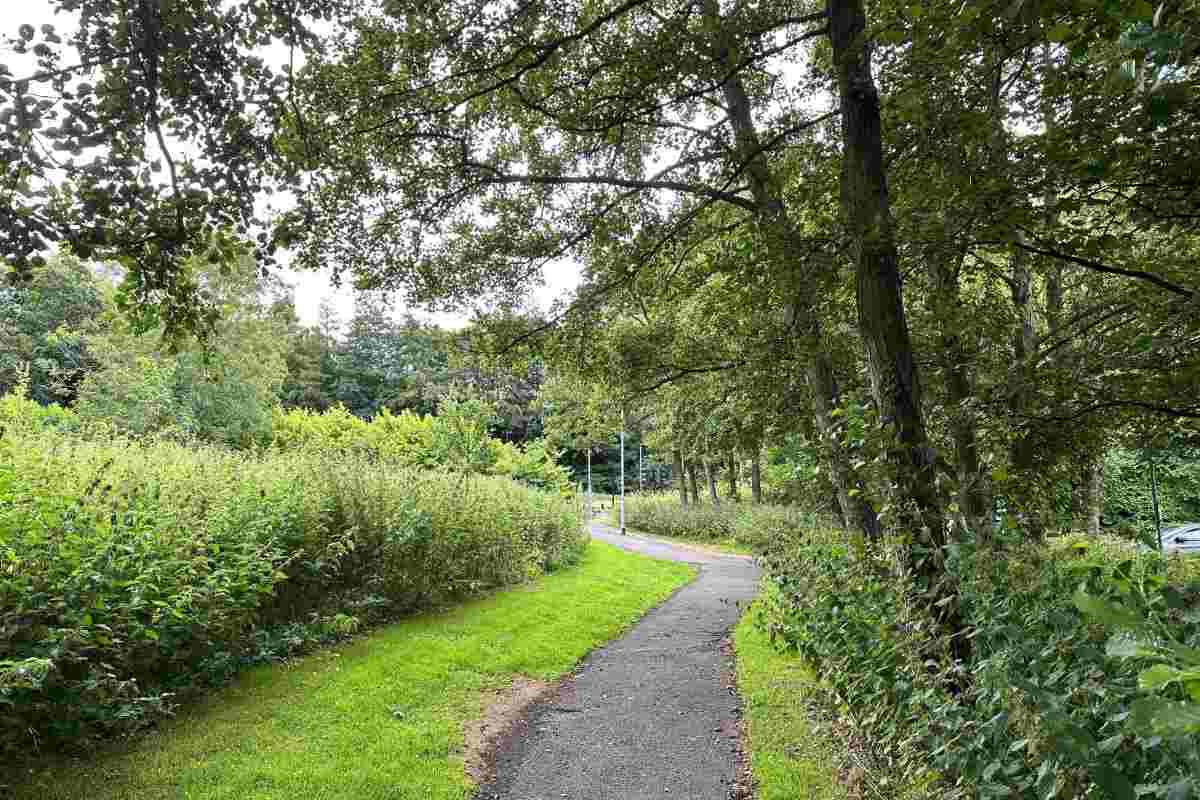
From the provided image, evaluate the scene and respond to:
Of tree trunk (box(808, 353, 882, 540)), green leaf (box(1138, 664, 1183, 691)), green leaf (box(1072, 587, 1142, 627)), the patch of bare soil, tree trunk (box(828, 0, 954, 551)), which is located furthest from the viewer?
tree trunk (box(808, 353, 882, 540))

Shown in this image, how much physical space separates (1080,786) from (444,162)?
6.34 metres

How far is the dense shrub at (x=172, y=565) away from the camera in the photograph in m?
4.43

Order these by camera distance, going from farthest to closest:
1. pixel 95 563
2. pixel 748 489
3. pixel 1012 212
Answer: pixel 748 489 → pixel 95 563 → pixel 1012 212

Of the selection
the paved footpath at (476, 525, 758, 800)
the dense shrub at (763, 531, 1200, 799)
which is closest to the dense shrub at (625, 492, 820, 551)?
the paved footpath at (476, 525, 758, 800)

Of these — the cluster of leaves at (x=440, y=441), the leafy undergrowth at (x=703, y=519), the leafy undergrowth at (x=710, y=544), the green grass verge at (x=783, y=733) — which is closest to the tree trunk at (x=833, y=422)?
the green grass verge at (x=783, y=733)

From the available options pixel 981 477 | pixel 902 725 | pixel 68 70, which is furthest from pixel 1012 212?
pixel 68 70

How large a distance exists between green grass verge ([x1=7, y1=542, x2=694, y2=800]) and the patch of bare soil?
4.9 inches

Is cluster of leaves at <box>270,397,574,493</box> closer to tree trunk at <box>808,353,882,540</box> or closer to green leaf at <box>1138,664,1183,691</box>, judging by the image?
tree trunk at <box>808,353,882,540</box>

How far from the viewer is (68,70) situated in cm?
245

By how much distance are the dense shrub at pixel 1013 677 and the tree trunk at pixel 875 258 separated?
0.63 m

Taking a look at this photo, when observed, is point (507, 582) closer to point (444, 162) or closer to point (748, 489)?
point (444, 162)

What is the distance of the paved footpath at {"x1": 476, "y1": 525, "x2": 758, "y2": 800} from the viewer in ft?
16.3

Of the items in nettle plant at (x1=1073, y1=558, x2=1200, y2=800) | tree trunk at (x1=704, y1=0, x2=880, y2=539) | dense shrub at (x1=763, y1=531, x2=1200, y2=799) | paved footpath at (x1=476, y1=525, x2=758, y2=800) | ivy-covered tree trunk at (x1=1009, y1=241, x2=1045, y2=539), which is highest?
tree trunk at (x1=704, y1=0, x2=880, y2=539)

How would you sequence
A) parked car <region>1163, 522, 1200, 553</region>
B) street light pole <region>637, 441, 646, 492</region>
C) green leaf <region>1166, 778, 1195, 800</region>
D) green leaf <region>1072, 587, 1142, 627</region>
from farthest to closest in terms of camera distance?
street light pole <region>637, 441, 646, 492</region>
parked car <region>1163, 522, 1200, 553</region>
green leaf <region>1166, 778, 1195, 800</region>
green leaf <region>1072, 587, 1142, 627</region>
